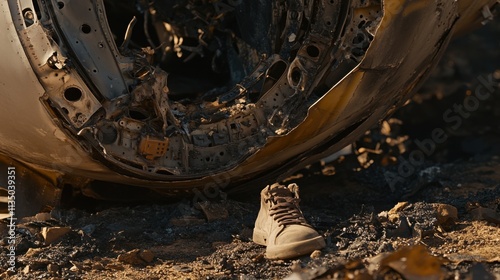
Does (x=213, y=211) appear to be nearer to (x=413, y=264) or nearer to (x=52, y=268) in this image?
(x=52, y=268)

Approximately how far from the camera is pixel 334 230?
598 cm

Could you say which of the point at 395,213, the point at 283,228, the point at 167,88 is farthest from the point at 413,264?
the point at 167,88

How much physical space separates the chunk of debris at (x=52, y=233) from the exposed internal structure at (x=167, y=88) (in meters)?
0.50

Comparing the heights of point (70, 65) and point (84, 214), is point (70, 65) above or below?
above

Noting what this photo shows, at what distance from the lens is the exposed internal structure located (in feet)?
19.8

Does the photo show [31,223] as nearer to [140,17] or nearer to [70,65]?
[70,65]

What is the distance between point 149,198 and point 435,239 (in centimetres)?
207

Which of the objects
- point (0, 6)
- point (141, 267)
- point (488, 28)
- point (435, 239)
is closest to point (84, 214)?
point (141, 267)

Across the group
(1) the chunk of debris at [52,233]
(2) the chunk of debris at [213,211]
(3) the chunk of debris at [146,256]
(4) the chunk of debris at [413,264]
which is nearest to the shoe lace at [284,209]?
(2) the chunk of debris at [213,211]

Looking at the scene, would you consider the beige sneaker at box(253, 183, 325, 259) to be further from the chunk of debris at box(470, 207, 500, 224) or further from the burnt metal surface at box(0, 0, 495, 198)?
the chunk of debris at box(470, 207, 500, 224)

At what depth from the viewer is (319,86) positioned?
6.40 meters

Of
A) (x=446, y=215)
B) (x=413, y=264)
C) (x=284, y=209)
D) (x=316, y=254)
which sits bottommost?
(x=413, y=264)

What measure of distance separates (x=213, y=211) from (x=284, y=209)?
0.67 m

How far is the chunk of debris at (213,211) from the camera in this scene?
6527mm
